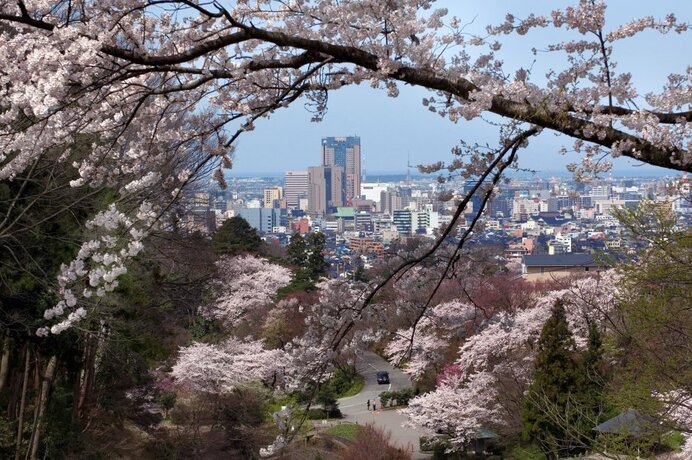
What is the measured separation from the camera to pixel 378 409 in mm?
20375

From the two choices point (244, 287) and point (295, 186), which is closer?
point (244, 287)

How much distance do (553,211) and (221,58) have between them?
61.8 m

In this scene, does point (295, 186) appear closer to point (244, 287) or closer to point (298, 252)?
point (298, 252)

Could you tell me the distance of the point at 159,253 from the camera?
44.9ft

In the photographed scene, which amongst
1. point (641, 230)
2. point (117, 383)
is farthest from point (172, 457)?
point (641, 230)

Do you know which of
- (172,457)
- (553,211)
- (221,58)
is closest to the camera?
(221,58)

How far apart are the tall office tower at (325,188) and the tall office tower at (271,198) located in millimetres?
6642

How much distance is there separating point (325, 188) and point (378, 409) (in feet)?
239

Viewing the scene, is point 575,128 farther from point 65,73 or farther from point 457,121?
point 65,73

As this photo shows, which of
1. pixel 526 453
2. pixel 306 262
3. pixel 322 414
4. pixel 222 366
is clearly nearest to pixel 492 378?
pixel 526 453

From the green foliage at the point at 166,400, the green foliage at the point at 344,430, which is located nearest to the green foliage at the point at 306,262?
the green foliage at the point at 344,430

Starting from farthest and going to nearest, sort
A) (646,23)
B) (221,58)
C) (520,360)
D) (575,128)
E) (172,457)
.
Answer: (520,360), (172,457), (221,58), (646,23), (575,128)

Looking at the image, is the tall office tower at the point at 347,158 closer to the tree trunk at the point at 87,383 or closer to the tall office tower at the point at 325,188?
the tall office tower at the point at 325,188

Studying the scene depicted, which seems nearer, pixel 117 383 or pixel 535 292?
pixel 117 383
